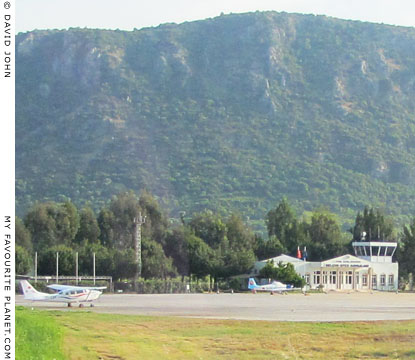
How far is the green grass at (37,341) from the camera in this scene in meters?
18.9

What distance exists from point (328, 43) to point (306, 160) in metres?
59.9

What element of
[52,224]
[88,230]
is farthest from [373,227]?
[52,224]

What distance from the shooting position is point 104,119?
130 metres

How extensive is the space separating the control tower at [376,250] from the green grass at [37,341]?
7134 centimetres

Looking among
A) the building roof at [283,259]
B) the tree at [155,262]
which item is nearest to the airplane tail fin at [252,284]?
the building roof at [283,259]

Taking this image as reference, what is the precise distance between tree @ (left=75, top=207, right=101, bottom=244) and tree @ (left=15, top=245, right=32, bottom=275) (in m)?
13.3

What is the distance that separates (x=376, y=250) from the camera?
9438cm

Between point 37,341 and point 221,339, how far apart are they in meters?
7.42

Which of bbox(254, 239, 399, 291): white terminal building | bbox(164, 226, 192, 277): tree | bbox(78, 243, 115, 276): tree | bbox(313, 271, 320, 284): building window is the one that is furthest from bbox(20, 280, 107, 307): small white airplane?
bbox(313, 271, 320, 284): building window

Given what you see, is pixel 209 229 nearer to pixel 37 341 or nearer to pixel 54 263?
pixel 54 263

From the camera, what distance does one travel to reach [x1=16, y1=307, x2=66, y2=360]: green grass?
62.1 feet

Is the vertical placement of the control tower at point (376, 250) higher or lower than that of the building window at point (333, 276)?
higher

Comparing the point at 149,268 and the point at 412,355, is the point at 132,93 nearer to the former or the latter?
the point at 149,268

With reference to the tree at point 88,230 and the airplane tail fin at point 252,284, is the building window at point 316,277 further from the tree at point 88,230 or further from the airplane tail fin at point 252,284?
the tree at point 88,230
